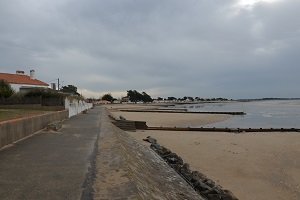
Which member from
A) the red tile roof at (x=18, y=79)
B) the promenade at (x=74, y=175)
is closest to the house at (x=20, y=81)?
the red tile roof at (x=18, y=79)

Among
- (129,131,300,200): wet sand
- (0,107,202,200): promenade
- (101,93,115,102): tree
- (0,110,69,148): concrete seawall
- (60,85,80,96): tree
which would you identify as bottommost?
(129,131,300,200): wet sand

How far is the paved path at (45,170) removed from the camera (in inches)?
210

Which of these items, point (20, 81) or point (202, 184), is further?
point (20, 81)

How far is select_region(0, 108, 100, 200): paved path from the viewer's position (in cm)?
534

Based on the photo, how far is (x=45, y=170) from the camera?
7.03 m

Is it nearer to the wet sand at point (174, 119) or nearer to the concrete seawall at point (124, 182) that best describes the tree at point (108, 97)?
the wet sand at point (174, 119)

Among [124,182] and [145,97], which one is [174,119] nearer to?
[124,182]

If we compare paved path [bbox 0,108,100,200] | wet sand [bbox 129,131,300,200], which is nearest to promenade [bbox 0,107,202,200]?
paved path [bbox 0,108,100,200]

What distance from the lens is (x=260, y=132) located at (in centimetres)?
3036

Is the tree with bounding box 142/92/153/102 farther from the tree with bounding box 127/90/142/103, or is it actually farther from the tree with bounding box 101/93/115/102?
the tree with bounding box 101/93/115/102

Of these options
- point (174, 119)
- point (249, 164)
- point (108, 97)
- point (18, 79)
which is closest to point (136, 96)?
point (108, 97)

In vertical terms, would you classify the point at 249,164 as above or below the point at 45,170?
below

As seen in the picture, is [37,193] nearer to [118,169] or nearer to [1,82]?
[118,169]

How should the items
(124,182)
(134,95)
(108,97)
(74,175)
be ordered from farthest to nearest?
(134,95) < (108,97) < (74,175) < (124,182)
